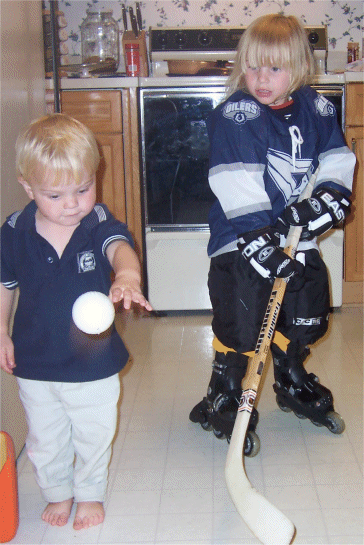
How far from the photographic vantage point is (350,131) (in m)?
2.55

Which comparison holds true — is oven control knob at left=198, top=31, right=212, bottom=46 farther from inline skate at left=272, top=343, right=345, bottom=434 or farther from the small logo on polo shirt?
the small logo on polo shirt

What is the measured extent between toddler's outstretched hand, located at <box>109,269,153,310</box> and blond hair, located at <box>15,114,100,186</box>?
0.19m

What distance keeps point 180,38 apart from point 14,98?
160cm

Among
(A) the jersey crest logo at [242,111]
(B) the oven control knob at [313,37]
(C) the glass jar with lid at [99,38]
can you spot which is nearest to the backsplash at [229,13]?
(C) the glass jar with lid at [99,38]

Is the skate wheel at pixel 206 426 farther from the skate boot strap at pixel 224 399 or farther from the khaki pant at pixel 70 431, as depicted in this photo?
the khaki pant at pixel 70 431

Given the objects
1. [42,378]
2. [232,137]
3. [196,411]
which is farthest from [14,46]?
[196,411]

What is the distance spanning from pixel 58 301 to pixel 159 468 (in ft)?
1.71

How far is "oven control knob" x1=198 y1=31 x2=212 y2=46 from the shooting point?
2.76 metres

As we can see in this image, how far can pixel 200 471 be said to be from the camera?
53.2 inches

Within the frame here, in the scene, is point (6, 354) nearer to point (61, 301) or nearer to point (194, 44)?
point (61, 301)

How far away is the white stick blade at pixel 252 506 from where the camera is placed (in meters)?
1.03

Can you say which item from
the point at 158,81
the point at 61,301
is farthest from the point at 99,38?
the point at 61,301

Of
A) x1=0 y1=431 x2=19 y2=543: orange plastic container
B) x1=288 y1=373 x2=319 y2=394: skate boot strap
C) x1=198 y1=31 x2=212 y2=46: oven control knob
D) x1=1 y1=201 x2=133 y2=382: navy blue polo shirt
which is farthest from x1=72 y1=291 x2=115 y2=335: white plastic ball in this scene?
x1=198 y1=31 x2=212 y2=46: oven control knob

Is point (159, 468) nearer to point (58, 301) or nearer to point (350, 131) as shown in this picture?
point (58, 301)
